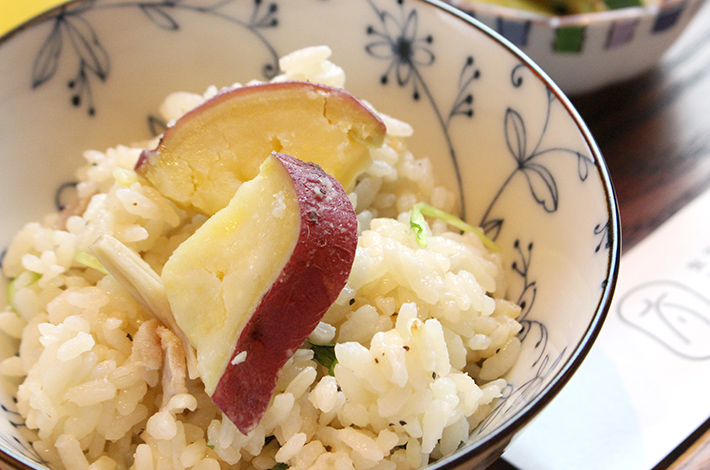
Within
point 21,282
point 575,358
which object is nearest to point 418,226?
point 575,358

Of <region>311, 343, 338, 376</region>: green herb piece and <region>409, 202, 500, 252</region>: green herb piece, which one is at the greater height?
<region>409, 202, 500, 252</region>: green herb piece

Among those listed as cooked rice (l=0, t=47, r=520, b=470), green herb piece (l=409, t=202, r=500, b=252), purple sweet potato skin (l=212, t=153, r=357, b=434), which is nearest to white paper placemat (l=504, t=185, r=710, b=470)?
cooked rice (l=0, t=47, r=520, b=470)

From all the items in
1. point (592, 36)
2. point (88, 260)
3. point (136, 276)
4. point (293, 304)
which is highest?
point (592, 36)

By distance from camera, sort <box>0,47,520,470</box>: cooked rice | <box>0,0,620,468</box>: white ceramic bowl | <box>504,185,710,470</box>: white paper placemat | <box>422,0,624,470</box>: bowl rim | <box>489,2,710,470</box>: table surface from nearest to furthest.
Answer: <box>422,0,624,470</box>: bowl rim
<box>0,47,520,470</box>: cooked rice
<box>0,0,620,468</box>: white ceramic bowl
<box>504,185,710,470</box>: white paper placemat
<box>489,2,710,470</box>: table surface

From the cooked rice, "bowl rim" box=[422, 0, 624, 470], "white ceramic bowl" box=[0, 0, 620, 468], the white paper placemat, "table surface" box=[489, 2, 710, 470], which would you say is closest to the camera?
"bowl rim" box=[422, 0, 624, 470]

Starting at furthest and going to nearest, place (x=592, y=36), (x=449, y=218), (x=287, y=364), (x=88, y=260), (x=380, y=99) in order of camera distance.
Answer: (x=592, y=36), (x=380, y=99), (x=449, y=218), (x=88, y=260), (x=287, y=364)

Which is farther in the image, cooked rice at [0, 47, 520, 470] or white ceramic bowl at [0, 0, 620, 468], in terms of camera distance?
white ceramic bowl at [0, 0, 620, 468]

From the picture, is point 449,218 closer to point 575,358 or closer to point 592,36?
point 575,358

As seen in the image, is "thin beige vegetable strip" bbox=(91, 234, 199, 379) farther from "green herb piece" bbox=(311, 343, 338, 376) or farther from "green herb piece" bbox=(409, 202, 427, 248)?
"green herb piece" bbox=(409, 202, 427, 248)
